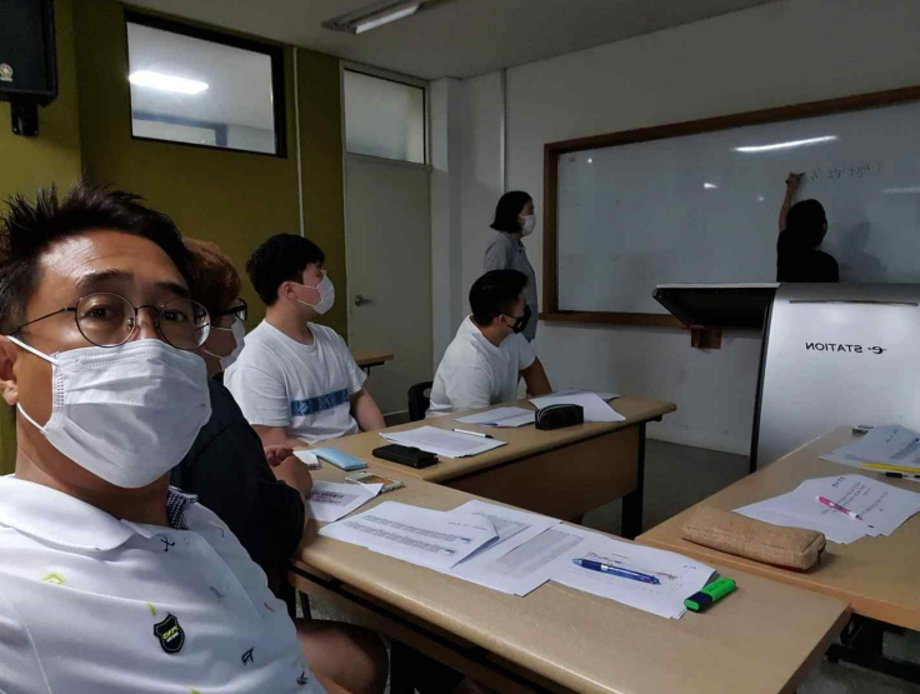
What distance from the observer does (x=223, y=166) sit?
4.25 metres

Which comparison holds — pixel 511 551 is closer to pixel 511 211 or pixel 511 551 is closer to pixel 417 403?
pixel 417 403

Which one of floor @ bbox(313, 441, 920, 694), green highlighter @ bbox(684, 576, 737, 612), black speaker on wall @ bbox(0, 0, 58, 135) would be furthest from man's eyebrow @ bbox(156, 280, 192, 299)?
black speaker on wall @ bbox(0, 0, 58, 135)

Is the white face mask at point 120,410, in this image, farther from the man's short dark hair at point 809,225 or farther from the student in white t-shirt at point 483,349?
the man's short dark hair at point 809,225

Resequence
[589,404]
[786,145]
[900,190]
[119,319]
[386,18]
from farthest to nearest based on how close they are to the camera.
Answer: [386,18] → [786,145] → [900,190] → [589,404] → [119,319]

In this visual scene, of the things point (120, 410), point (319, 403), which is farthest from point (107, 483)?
point (319, 403)

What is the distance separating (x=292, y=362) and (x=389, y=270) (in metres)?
3.13

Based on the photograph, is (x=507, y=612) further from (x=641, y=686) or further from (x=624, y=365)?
(x=624, y=365)

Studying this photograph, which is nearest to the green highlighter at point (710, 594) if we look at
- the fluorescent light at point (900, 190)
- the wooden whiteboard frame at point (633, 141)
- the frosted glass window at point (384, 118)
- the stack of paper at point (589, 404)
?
the stack of paper at point (589, 404)

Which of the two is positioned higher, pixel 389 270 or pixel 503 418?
pixel 389 270

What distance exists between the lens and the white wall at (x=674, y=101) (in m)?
3.54

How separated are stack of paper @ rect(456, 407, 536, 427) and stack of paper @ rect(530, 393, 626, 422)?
3.7 inches

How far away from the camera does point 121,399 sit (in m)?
0.78

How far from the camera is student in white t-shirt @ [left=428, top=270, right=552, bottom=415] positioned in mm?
2492

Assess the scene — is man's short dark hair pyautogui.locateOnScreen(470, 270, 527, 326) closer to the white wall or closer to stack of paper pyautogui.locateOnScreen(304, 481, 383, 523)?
stack of paper pyautogui.locateOnScreen(304, 481, 383, 523)
